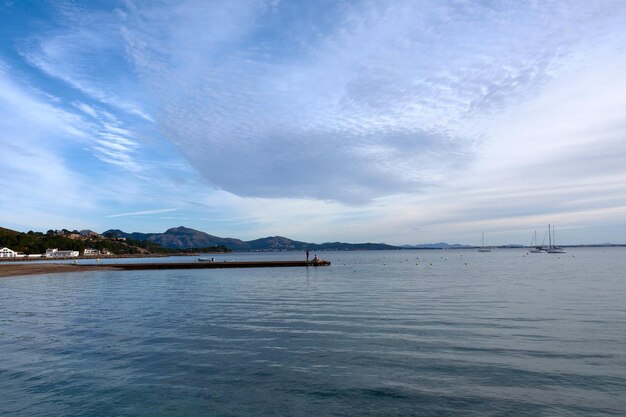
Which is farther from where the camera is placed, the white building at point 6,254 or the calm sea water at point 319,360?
the white building at point 6,254

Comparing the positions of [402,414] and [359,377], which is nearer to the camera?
[402,414]

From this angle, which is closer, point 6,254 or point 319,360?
point 319,360

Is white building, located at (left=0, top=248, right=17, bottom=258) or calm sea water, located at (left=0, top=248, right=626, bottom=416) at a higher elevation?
white building, located at (left=0, top=248, right=17, bottom=258)

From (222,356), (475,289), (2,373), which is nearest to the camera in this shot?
(2,373)

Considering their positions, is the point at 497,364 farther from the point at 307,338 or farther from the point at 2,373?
the point at 2,373

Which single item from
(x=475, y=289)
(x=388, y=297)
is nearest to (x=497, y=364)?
(x=388, y=297)

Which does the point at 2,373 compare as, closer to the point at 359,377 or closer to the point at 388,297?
the point at 359,377

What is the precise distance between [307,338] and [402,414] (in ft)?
35.1

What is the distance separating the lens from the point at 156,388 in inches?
605

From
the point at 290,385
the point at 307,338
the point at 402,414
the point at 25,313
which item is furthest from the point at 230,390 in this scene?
the point at 25,313

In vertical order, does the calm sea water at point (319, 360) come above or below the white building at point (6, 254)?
below

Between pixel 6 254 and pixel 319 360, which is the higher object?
pixel 6 254

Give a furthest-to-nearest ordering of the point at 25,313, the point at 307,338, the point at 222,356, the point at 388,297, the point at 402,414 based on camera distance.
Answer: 1. the point at 388,297
2. the point at 25,313
3. the point at 307,338
4. the point at 222,356
5. the point at 402,414

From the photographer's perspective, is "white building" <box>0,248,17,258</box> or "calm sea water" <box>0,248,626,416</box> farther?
"white building" <box>0,248,17,258</box>
